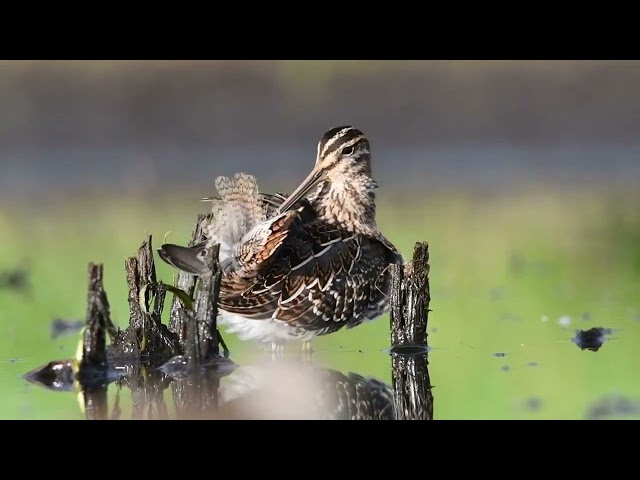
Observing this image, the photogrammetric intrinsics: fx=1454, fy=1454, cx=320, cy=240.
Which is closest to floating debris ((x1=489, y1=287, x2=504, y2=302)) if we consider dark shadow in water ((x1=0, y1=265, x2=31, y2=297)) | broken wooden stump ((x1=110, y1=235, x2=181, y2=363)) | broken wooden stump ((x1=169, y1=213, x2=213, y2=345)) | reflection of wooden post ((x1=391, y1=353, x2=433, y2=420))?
reflection of wooden post ((x1=391, y1=353, x2=433, y2=420))

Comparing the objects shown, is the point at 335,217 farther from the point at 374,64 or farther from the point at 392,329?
the point at 374,64

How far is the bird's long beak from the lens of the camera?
6422mm

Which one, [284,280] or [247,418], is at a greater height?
[284,280]

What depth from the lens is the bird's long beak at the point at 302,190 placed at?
6.42 meters

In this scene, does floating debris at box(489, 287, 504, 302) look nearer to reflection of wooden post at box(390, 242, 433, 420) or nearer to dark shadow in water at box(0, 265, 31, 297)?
reflection of wooden post at box(390, 242, 433, 420)

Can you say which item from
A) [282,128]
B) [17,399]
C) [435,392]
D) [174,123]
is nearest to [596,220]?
[282,128]

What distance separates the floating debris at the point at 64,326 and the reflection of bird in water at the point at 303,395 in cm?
111

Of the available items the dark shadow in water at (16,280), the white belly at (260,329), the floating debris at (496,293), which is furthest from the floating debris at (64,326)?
the floating debris at (496,293)

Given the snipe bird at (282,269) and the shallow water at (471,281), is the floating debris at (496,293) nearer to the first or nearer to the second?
the shallow water at (471,281)

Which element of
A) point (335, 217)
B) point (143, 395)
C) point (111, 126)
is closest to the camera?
point (143, 395)

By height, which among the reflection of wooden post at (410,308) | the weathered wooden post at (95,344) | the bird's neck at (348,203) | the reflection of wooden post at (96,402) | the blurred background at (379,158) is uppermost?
the blurred background at (379,158)

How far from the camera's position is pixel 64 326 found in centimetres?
649

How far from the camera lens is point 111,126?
11.3 m

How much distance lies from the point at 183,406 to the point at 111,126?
6559 millimetres
